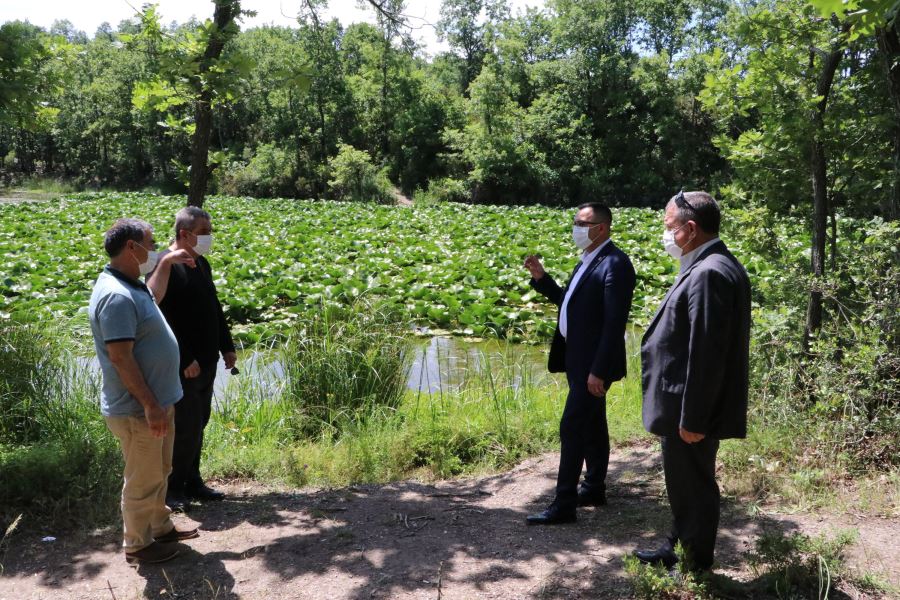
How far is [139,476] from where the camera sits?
3344mm

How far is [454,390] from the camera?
7285 mm

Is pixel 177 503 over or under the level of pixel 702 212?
under

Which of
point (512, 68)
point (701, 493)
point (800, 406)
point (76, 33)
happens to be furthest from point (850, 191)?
point (76, 33)

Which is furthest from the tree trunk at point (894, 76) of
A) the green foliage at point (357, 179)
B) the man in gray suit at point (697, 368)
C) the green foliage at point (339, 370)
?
the green foliage at point (357, 179)

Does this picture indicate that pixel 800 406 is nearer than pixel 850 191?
Yes

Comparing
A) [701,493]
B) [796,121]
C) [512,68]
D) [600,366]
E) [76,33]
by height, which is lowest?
[701,493]

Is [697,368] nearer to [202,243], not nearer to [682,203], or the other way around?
[682,203]

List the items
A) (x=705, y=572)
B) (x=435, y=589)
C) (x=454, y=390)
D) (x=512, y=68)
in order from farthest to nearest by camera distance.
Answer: (x=512, y=68)
(x=454, y=390)
(x=435, y=589)
(x=705, y=572)

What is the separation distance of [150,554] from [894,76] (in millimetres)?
5151

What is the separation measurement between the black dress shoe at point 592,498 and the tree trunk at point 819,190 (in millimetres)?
1986

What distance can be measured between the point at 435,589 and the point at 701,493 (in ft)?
4.02

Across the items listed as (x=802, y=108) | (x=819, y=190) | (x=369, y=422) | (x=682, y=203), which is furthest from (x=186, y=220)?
(x=819, y=190)

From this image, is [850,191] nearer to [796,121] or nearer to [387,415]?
[796,121]

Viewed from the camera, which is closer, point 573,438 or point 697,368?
point 697,368
